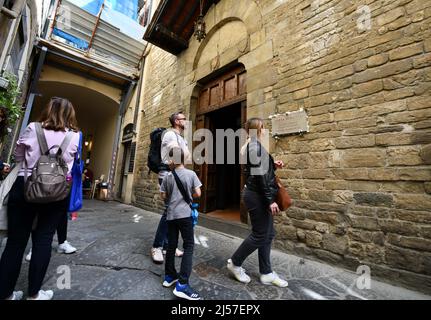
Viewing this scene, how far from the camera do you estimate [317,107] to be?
301 cm

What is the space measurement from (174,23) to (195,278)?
6.40 meters

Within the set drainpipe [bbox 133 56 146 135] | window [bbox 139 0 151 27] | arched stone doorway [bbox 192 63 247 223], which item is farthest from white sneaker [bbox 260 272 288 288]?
window [bbox 139 0 151 27]

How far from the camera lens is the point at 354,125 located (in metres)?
2.63

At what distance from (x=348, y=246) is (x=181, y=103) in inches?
189

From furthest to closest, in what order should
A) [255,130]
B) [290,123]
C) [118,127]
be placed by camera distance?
1. [118,127]
2. [290,123]
3. [255,130]

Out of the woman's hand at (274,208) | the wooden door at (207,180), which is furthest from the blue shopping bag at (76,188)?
the wooden door at (207,180)

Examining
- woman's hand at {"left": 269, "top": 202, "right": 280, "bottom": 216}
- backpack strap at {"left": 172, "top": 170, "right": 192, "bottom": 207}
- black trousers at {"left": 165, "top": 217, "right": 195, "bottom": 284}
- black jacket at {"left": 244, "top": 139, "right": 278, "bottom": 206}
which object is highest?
black jacket at {"left": 244, "top": 139, "right": 278, "bottom": 206}

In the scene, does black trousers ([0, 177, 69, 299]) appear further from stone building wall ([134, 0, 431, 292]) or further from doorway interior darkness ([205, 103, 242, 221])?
doorway interior darkness ([205, 103, 242, 221])

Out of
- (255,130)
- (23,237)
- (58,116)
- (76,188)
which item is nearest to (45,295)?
(23,237)

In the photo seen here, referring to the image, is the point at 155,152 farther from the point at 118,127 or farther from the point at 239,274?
the point at 118,127

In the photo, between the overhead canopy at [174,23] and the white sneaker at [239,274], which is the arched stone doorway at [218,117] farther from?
the white sneaker at [239,274]

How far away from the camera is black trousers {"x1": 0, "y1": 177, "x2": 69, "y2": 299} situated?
1.45 meters
